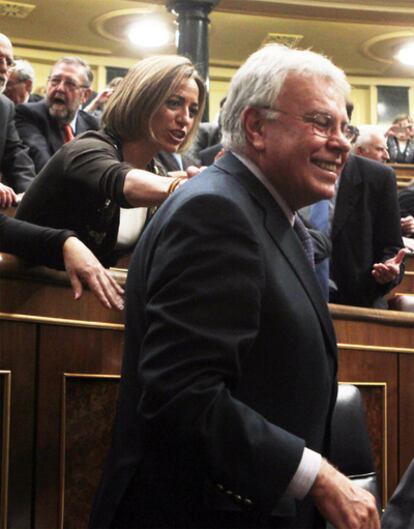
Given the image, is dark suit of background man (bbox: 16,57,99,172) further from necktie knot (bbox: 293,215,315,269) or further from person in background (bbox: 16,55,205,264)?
necktie knot (bbox: 293,215,315,269)

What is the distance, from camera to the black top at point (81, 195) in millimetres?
1527

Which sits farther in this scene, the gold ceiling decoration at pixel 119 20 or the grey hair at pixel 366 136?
the gold ceiling decoration at pixel 119 20

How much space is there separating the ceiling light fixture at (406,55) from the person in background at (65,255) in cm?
640

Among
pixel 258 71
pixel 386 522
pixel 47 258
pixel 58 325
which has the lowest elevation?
pixel 386 522

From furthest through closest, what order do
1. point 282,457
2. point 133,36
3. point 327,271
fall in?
point 133,36 → point 327,271 → point 282,457

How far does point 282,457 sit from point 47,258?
0.70 meters

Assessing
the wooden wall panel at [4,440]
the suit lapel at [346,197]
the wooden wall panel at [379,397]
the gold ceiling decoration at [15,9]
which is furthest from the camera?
the gold ceiling decoration at [15,9]

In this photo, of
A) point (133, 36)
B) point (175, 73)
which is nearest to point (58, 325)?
point (175, 73)

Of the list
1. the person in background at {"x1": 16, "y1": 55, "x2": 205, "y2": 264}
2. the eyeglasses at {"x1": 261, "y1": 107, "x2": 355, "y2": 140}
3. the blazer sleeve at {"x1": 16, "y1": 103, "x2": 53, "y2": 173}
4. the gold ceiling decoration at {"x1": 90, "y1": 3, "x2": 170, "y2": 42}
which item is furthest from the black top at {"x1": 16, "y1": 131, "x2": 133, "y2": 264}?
the gold ceiling decoration at {"x1": 90, "y1": 3, "x2": 170, "y2": 42}

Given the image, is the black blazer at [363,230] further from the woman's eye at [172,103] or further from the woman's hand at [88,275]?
the woman's hand at [88,275]

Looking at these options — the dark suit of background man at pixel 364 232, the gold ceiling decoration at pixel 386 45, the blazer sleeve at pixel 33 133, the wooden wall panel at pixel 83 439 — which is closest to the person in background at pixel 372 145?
the dark suit of background man at pixel 364 232

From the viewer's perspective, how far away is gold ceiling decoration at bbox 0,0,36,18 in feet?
21.1

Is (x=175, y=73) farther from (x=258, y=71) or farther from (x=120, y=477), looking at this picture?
(x=120, y=477)

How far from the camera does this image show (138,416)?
101cm
